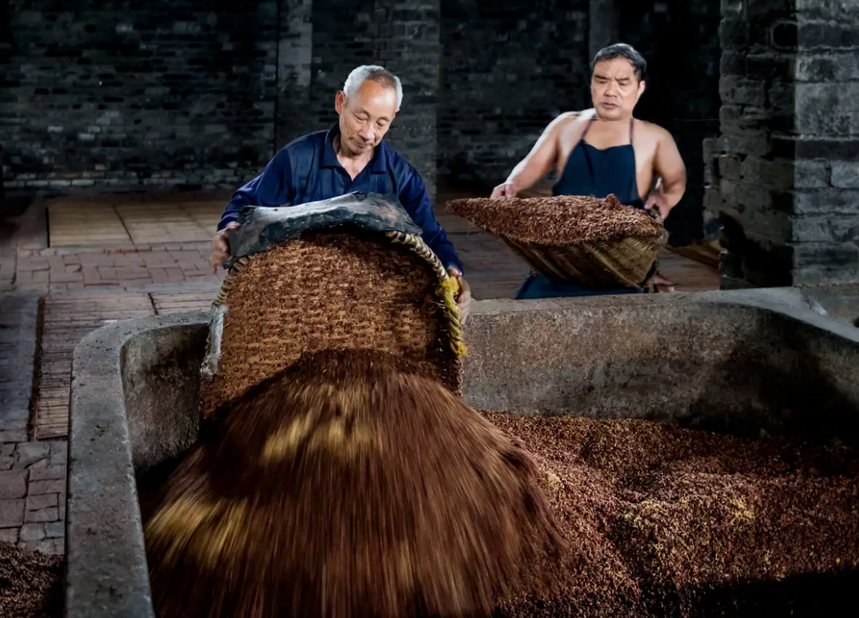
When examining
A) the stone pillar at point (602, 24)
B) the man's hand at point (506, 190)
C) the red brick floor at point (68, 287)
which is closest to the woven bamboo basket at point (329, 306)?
the red brick floor at point (68, 287)

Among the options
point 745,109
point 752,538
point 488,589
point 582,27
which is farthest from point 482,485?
point 582,27

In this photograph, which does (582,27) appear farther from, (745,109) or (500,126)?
(745,109)

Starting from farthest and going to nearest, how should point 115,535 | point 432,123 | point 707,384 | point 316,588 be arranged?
1. point 432,123
2. point 707,384
3. point 316,588
4. point 115,535

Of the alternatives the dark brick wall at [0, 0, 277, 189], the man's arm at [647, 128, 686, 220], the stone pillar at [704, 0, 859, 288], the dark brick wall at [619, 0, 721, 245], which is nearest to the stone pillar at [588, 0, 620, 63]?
the dark brick wall at [619, 0, 721, 245]

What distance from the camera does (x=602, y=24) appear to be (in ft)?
42.6

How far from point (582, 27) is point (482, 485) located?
Result: 36.9 ft

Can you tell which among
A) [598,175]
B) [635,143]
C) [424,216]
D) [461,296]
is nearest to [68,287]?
[598,175]

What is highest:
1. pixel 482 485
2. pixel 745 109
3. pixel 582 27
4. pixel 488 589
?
pixel 582 27

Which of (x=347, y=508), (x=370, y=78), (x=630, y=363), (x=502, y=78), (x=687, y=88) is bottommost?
(x=347, y=508)

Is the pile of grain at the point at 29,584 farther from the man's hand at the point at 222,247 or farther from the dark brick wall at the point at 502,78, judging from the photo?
the dark brick wall at the point at 502,78

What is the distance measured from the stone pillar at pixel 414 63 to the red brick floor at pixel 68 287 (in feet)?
2.61

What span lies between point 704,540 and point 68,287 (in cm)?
548

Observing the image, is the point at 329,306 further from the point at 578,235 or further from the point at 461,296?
the point at 578,235

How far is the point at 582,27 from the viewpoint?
44.4ft
